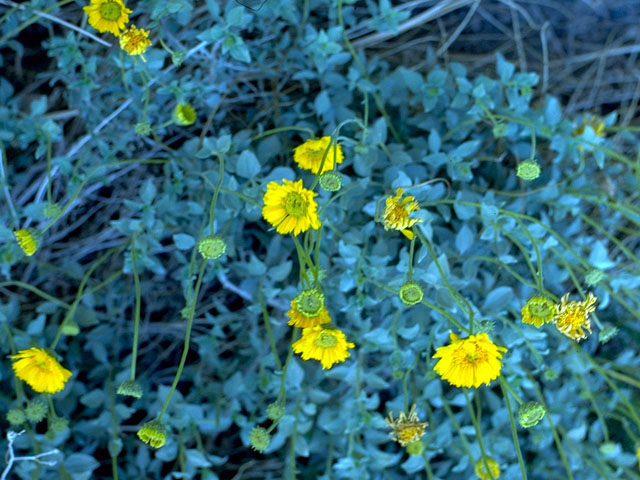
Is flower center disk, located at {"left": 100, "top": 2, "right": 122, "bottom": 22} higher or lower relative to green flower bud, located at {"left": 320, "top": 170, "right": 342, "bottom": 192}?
higher

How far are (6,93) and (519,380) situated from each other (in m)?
1.35

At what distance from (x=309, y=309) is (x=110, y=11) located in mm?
693

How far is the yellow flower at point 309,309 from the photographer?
1.14m

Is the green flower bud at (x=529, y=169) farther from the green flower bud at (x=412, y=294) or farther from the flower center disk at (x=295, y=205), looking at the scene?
the flower center disk at (x=295, y=205)

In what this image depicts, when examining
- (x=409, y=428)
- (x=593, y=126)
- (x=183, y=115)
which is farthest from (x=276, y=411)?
(x=593, y=126)

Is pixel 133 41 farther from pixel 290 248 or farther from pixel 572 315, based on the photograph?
pixel 572 315

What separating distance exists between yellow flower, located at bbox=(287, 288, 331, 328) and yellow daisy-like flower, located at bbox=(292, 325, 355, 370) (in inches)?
0.5

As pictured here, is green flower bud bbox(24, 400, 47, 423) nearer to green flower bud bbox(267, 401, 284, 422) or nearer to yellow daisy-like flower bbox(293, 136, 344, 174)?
green flower bud bbox(267, 401, 284, 422)

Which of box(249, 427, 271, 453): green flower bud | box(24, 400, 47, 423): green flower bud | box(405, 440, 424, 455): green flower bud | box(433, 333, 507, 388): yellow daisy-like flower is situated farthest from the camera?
box(405, 440, 424, 455): green flower bud

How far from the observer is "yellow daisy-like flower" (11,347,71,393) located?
1.27 metres

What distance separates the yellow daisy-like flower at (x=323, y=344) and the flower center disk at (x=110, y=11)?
70 cm

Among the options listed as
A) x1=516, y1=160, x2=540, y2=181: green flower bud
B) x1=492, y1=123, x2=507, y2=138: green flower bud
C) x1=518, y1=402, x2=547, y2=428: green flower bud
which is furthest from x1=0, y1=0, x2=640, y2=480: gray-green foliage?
x1=518, y1=402, x2=547, y2=428: green flower bud

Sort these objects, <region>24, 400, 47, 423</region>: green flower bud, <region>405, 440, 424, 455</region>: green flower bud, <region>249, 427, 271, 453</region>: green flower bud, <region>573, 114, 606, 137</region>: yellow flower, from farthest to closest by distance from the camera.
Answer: <region>573, 114, 606, 137</region>: yellow flower → <region>405, 440, 424, 455</region>: green flower bud → <region>24, 400, 47, 423</region>: green flower bud → <region>249, 427, 271, 453</region>: green flower bud

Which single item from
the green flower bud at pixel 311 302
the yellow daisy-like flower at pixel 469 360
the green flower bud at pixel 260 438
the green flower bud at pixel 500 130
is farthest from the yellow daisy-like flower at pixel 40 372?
the green flower bud at pixel 500 130
